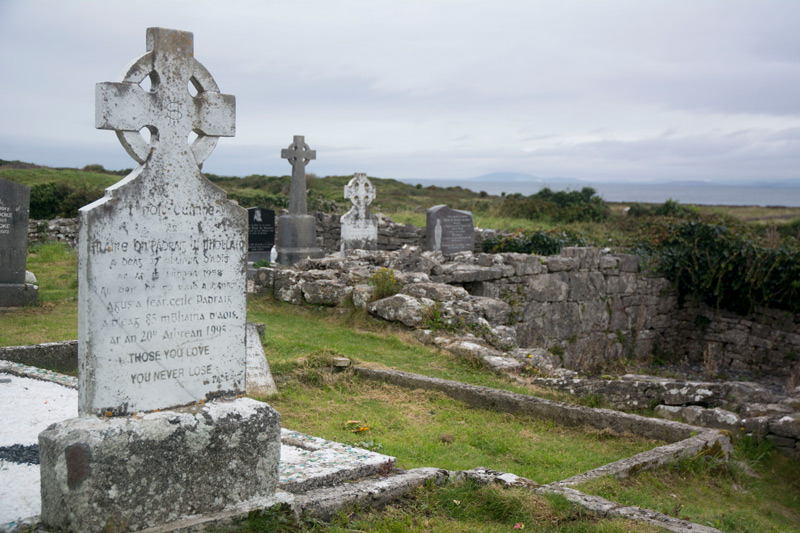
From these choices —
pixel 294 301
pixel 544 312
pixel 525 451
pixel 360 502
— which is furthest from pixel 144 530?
pixel 544 312

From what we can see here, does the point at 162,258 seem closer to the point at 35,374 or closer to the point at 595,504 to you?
the point at 595,504

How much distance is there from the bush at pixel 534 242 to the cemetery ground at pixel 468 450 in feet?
30.2

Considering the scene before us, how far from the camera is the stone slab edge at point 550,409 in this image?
255 inches

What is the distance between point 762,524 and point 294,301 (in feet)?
29.0

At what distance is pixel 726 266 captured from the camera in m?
14.9

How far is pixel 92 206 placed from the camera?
137 inches

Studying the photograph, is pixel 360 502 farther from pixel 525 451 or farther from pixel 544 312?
pixel 544 312

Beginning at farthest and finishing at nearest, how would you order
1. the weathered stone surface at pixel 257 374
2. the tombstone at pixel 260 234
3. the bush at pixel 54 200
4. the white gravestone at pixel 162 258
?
the bush at pixel 54 200 < the tombstone at pixel 260 234 < the weathered stone surface at pixel 257 374 < the white gravestone at pixel 162 258

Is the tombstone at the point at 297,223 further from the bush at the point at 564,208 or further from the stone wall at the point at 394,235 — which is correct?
the bush at the point at 564,208

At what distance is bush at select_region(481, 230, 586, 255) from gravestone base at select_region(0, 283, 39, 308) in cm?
1173

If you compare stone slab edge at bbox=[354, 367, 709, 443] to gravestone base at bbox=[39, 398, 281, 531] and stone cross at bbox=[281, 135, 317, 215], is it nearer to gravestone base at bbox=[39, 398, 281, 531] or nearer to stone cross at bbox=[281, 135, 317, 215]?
gravestone base at bbox=[39, 398, 281, 531]

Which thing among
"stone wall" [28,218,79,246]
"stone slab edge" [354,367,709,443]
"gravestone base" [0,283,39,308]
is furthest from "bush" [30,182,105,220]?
"stone slab edge" [354,367,709,443]

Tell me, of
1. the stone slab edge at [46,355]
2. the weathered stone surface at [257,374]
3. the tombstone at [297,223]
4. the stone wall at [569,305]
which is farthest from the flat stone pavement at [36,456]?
the tombstone at [297,223]

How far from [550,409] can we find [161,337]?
4380mm
